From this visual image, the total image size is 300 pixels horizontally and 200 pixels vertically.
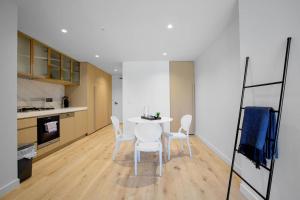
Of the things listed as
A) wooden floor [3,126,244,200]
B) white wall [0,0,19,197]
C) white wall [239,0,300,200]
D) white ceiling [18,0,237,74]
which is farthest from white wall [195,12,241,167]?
white wall [0,0,19,197]

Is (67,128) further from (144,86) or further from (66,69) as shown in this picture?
(144,86)

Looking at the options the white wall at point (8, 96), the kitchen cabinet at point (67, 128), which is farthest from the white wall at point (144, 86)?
the white wall at point (8, 96)

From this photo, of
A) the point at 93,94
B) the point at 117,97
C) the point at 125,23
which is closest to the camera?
the point at 125,23

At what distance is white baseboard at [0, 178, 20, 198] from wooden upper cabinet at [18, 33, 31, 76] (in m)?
1.89

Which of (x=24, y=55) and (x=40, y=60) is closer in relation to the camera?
(x=24, y=55)

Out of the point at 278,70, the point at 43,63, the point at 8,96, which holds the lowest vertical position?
the point at 8,96

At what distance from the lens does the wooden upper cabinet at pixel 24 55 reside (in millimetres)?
2793

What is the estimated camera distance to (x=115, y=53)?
4.07 m

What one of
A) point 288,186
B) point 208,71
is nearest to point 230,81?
point 208,71

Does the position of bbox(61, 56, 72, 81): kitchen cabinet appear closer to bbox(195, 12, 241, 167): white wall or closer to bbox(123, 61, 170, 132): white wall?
bbox(123, 61, 170, 132): white wall

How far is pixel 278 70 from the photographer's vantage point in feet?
4.27

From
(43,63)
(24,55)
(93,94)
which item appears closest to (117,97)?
(93,94)

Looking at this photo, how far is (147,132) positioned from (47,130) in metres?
2.15

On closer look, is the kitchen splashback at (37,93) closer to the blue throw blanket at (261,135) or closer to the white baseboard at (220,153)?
the blue throw blanket at (261,135)
